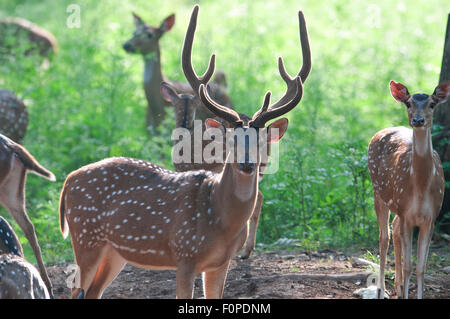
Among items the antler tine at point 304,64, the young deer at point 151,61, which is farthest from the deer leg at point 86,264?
the young deer at point 151,61

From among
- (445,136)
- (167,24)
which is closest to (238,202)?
(445,136)

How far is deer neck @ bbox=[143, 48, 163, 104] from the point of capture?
12.0m

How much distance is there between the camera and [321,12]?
58.5ft

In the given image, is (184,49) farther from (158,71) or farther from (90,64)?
(90,64)

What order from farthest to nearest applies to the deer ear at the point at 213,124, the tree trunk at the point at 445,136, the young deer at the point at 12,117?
1. the young deer at the point at 12,117
2. the tree trunk at the point at 445,136
3. the deer ear at the point at 213,124

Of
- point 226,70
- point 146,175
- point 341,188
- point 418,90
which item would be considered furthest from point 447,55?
point 226,70

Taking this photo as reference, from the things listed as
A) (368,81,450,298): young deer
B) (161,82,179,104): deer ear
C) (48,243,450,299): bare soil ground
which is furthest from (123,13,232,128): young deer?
(368,81,450,298): young deer

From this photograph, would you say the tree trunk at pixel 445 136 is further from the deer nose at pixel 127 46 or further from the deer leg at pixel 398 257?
the deer nose at pixel 127 46

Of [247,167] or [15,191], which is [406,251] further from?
[15,191]

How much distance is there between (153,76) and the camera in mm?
12203

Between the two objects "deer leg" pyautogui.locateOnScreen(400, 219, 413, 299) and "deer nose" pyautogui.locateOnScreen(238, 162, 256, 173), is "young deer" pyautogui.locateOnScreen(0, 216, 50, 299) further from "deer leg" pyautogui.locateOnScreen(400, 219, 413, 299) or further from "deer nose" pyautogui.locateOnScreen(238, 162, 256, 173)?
"deer leg" pyautogui.locateOnScreen(400, 219, 413, 299)

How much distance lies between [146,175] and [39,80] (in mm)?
7610

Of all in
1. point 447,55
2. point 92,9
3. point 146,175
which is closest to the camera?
point 146,175

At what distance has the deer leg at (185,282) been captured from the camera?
511 centimetres
